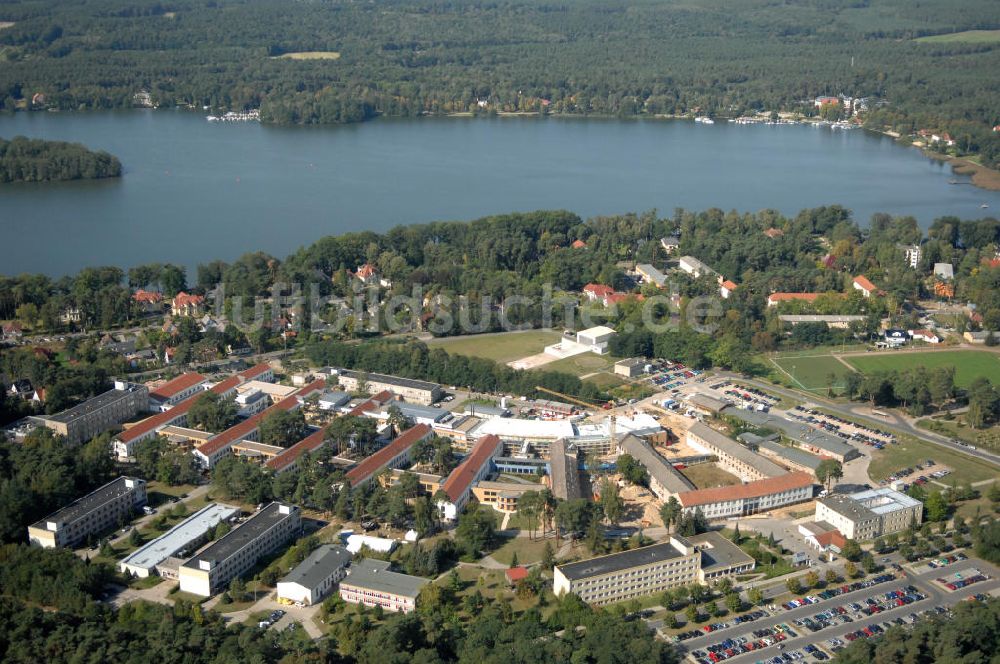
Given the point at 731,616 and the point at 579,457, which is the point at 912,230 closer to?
the point at 579,457

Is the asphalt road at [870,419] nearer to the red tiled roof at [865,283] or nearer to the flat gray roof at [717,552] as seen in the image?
the flat gray roof at [717,552]

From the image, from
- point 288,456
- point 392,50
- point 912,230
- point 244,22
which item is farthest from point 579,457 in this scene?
point 244,22

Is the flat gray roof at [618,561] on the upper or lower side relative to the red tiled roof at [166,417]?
lower

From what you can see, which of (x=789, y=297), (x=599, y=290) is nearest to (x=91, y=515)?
(x=599, y=290)

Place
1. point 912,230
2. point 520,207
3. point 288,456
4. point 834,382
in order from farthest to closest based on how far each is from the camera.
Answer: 1. point 520,207
2. point 912,230
3. point 834,382
4. point 288,456

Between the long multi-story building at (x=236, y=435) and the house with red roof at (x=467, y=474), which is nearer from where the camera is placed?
the house with red roof at (x=467, y=474)

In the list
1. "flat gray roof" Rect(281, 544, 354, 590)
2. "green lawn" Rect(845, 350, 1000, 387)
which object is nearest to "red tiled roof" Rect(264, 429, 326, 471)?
"flat gray roof" Rect(281, 544, 354, 590)

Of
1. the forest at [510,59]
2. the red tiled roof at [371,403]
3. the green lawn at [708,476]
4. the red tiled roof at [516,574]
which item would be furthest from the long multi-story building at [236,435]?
the forest at [510,59]
